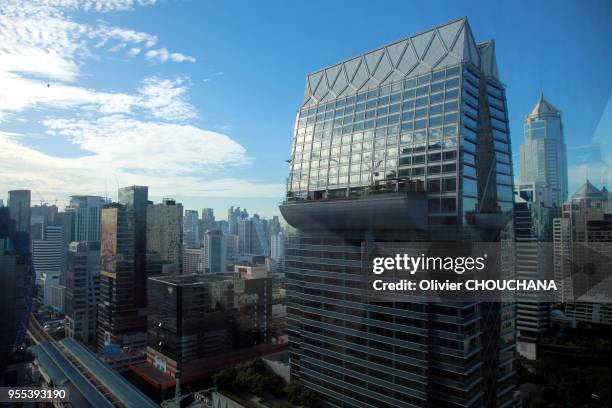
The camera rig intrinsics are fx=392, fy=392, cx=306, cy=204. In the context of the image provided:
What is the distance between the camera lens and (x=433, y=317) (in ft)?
18.0

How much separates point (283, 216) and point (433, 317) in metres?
3.35

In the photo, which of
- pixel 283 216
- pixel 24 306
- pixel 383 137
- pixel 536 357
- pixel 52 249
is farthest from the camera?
pixel 52 249

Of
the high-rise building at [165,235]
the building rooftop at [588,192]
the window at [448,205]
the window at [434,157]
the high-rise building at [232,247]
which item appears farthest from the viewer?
the high-rise building at [232,247]

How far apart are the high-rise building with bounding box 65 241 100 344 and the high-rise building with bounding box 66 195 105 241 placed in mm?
4195

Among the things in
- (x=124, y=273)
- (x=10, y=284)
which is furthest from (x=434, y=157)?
(x=124, y=273)

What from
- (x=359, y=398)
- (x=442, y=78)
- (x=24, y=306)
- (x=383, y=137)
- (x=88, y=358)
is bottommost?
(x=88, y=358)

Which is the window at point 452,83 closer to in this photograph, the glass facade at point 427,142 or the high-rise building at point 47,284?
the glass facade at point 427,142

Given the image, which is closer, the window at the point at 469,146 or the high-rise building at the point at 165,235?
the window at the point at 469,146

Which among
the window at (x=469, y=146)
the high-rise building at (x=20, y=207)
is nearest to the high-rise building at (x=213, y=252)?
the high-rise building at (x=20, y=207)

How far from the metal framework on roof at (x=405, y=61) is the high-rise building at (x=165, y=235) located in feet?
30.0

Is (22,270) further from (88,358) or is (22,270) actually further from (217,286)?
(217,286)

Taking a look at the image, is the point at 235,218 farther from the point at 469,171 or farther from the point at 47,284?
the point at 469,171

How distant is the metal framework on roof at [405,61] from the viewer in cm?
574

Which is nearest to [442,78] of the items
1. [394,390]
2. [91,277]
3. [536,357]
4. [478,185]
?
[478,185]
